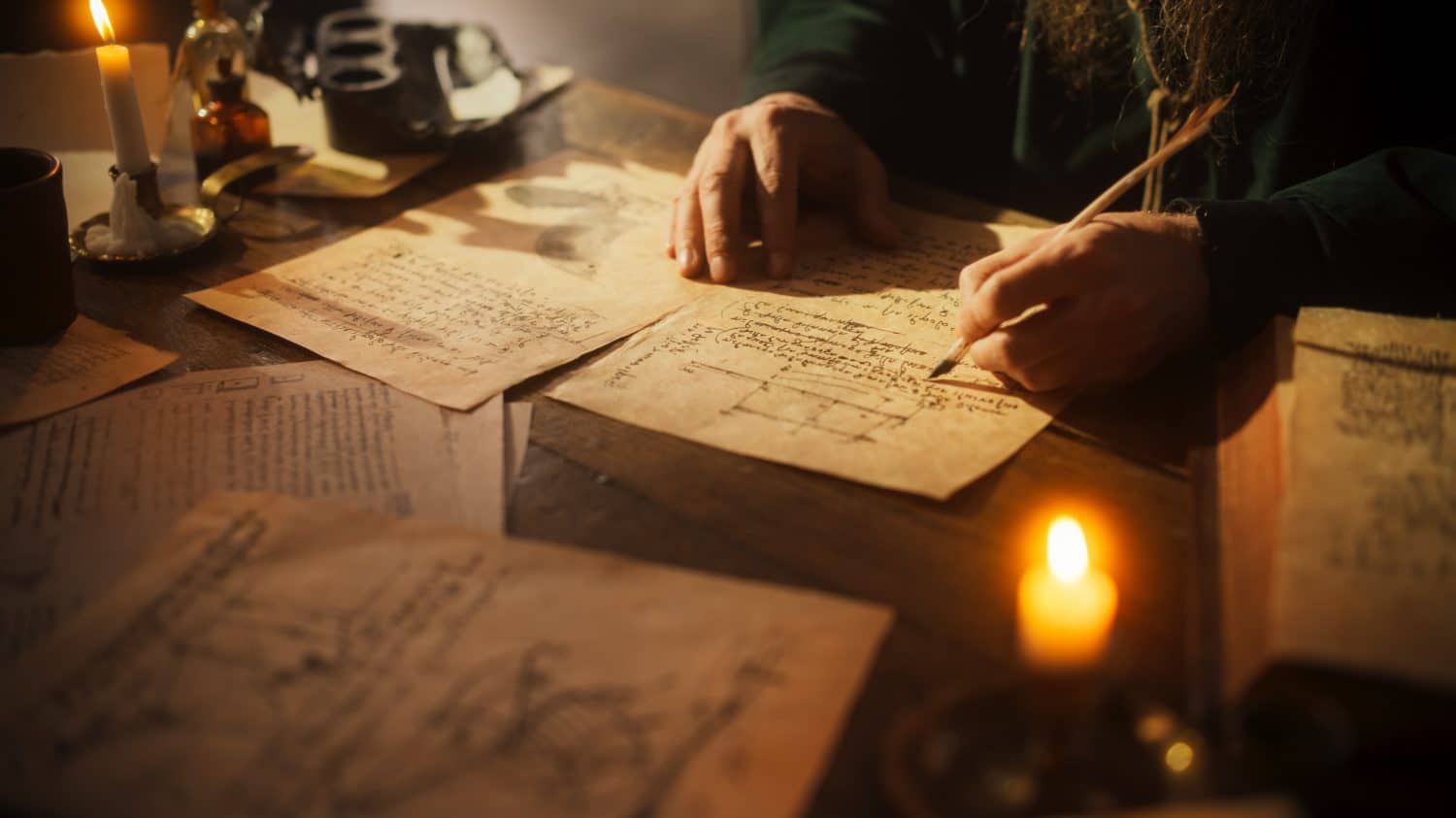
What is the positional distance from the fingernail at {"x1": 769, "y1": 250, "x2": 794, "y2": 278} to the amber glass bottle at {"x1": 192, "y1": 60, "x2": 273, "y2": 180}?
66cm

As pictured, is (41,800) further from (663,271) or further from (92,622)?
(663,271)

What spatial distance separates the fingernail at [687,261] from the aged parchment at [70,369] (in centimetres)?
48

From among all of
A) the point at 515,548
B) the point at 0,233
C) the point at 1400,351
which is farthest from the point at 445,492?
the point at 1400,351

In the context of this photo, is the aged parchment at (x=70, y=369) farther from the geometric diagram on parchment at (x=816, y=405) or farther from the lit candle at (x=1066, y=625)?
the lit candle at (x=1066, y=625)

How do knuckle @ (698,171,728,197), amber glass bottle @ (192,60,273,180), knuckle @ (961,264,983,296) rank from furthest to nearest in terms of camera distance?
amber glass bottle @ (192,60,273,180), knuckle @ (698,171,728,197), knuckle @ (961,264,983,296)

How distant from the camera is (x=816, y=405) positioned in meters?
0.89

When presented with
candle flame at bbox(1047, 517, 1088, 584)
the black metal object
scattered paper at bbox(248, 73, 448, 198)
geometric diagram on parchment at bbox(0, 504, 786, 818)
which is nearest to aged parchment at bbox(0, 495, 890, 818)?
geometric diagram on parchment at bbox(0, 504, 786, 818)

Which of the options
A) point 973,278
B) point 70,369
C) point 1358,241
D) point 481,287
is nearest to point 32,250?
point 70,369

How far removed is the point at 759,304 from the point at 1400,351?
53cm

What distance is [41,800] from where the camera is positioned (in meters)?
0.53

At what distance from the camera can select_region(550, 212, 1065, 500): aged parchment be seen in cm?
83

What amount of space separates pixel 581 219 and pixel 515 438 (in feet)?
1.51

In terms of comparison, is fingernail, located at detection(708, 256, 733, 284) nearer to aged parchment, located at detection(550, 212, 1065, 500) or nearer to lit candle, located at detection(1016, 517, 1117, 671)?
aged parchment, located at detection(550, 212, 1065, 500)

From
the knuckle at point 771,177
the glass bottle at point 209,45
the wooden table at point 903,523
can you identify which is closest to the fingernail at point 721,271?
the knuckle at point 771,177
